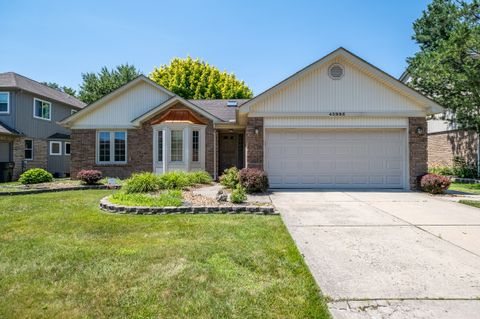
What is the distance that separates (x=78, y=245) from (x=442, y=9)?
28.3 metres

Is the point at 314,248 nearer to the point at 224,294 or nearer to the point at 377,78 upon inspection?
the point at 224,294

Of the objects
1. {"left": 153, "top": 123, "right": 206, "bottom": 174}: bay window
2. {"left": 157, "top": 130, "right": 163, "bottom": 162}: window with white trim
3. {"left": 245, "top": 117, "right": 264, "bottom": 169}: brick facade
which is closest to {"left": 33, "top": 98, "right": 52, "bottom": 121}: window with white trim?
{"left": 153, "top": 123, "right": 206, "bottom": 174}: bay window

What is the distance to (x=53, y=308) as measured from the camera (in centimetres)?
286

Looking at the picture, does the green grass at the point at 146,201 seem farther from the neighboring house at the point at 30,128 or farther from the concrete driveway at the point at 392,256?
the neighboring house at the point at 30,128

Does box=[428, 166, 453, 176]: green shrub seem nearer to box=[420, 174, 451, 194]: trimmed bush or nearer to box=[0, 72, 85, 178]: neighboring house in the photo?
box=[420, 174, 451, 194]: trimmed bush

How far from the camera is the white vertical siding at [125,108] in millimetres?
16234

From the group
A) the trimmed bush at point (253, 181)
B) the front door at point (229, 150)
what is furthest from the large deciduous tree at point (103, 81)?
the trimmed bush at point (253, 181)

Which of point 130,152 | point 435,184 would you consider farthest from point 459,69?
point 130,152

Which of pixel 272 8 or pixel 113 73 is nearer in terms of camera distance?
pixel 272 8

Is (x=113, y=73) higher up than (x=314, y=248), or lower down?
higher up

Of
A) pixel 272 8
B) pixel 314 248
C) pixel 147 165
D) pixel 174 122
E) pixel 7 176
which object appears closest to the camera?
pixel 314 248

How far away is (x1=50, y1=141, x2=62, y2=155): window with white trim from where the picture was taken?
2145cm

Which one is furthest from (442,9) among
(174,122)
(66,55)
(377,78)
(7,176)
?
(7,176)

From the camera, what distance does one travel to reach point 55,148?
71.5 feet
